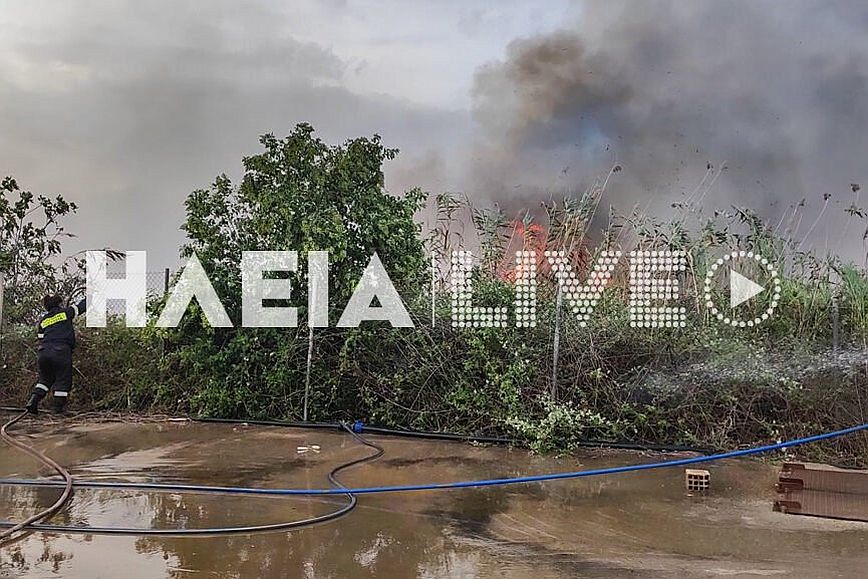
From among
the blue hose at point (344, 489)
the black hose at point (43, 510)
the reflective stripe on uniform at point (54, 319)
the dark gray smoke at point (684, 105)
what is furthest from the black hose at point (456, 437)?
the dark gray smoke at point (684, 105)

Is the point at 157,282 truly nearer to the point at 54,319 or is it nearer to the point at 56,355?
the point at 54,319

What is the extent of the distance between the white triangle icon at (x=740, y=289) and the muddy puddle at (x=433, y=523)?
1.54 meters

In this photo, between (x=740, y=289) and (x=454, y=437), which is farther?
(x=740, y=289)

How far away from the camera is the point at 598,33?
35.2ft

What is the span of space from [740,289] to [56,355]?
6807 mm

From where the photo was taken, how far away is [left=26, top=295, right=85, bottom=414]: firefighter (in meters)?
7.31

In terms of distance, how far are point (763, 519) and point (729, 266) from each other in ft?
10.5

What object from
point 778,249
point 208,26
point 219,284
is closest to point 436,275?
point 219,284

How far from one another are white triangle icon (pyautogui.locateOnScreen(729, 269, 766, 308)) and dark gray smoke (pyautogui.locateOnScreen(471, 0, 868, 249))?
1.86m

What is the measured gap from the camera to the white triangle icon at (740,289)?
6.35 metres

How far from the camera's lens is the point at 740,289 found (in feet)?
21.2

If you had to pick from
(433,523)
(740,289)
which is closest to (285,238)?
(433,523)

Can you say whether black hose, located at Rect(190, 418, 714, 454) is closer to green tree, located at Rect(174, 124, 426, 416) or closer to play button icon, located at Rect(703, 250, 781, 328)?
green tree, located at Rect(174, 124, 426, 416)

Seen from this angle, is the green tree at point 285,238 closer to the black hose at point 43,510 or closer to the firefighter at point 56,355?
the firefighter at point 56,355
